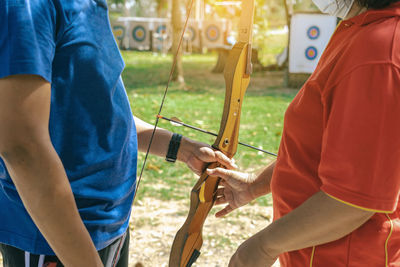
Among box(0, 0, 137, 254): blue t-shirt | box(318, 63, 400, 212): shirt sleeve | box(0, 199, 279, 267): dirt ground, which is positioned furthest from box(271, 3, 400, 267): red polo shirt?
box(0, 199, 279, 267): dirt ground

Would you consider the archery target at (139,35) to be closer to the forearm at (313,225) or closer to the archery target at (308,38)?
the archery target at (308,38)

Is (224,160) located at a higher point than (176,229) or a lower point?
higher

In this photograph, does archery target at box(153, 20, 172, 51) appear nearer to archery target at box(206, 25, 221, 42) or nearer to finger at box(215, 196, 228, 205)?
archery target at box(206, 25, 221, 42)

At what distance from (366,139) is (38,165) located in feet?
1.68

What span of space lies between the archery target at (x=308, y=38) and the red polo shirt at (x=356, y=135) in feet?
23.3

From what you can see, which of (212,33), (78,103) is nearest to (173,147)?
(78,103)

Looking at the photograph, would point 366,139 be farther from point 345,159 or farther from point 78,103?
point 78,103

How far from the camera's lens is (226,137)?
4.32 ft

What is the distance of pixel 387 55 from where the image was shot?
67 cm

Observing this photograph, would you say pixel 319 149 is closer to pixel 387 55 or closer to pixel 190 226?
pixel 387 55

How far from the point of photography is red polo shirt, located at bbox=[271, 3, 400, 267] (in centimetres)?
67

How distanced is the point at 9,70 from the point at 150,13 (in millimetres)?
52351

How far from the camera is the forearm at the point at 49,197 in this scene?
2.25 ft

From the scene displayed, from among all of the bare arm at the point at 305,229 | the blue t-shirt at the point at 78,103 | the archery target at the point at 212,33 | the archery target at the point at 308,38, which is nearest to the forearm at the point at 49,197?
the blue t-shirt at the point at 78,103
